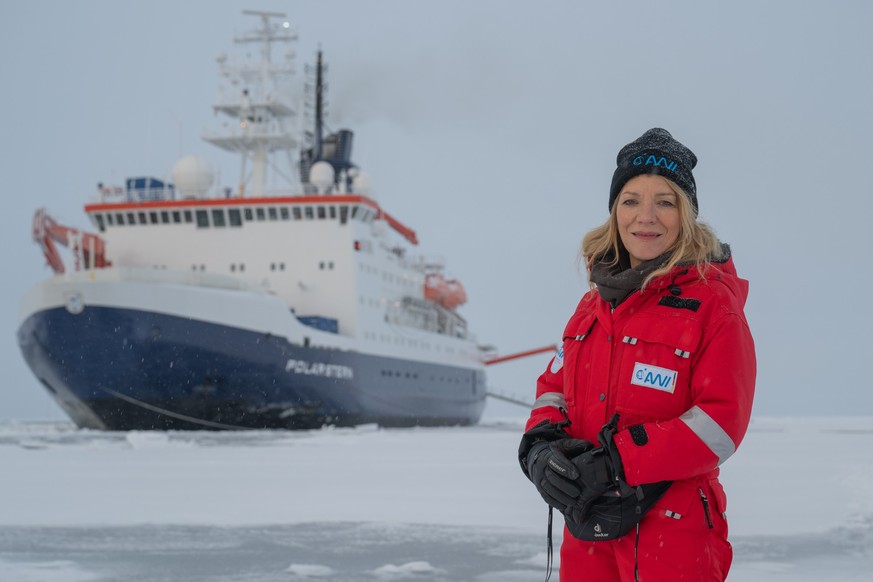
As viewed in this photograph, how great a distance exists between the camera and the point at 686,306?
6.33 ft

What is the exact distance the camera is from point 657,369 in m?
1.92

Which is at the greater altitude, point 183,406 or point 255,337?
point 255,337

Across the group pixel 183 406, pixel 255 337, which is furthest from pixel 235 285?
pixel 183 406

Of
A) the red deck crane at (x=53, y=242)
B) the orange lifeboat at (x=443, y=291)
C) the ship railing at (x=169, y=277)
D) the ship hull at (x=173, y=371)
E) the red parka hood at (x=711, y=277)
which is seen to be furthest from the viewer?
the orange lifeboat at (x=443, y=291)

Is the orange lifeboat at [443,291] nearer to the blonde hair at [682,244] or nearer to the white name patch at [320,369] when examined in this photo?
the white name patch at [320,369]

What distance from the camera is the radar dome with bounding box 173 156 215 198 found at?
22.4 metres

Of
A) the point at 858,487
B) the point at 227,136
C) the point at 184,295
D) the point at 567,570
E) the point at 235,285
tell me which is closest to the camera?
the point at 567,570

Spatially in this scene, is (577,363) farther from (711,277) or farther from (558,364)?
(711,277)

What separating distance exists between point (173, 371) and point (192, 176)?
7.29m

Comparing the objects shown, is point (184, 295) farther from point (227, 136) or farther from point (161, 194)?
point (227, 136)

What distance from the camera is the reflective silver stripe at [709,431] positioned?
1822 millimetres

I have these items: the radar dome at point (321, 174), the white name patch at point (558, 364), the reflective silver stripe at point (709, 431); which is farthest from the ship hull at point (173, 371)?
the reflective silver stripe at point (709, 431)

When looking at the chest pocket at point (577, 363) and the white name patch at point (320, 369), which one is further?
the white name patch at point (320, 369)

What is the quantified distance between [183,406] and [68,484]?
9651 millimetres
